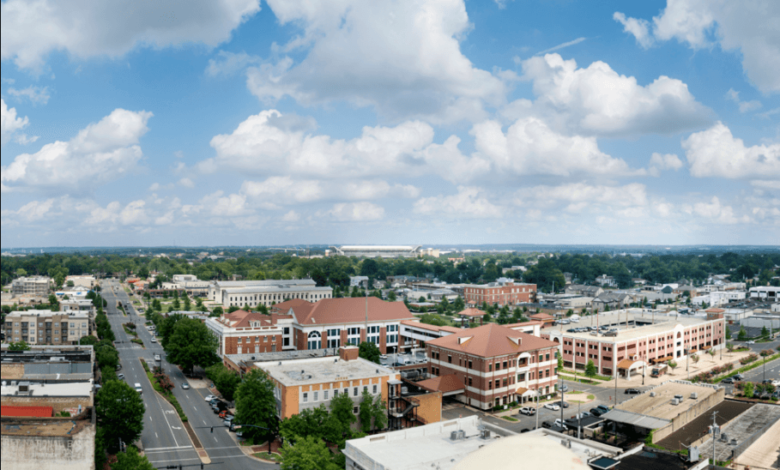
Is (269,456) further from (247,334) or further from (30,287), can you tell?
(30,287)

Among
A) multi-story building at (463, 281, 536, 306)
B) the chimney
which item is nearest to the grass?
the chimney

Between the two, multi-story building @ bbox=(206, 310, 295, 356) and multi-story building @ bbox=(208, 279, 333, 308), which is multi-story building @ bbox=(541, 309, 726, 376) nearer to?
multi-story building @ bbox=(206, 310, 295, 356)

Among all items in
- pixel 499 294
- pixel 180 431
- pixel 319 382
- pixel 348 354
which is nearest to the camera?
pixel 319 382

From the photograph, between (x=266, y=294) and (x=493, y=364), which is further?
(x=266, y=294)

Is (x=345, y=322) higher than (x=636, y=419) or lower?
higher

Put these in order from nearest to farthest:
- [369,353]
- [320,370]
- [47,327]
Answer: [320,370] → [369,353] → [47,327]

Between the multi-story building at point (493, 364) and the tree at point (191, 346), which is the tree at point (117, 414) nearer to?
the tree at point (191, 346)

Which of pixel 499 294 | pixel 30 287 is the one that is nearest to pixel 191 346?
pixel 499 294
